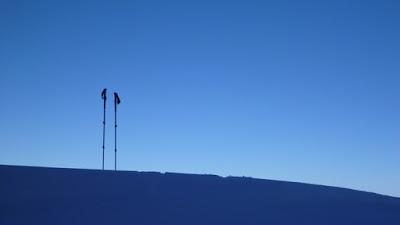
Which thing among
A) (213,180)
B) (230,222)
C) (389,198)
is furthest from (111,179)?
(389,198)

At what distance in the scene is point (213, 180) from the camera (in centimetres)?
1809

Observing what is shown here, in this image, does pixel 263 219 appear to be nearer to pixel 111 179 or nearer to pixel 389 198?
pixel 111 179

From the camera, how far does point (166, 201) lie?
49.1 ft

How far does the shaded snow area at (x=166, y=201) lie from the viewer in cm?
1320

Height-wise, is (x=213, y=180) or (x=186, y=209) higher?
Result: (x=213, y=180)

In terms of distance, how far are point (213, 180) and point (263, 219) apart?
4.31 metres

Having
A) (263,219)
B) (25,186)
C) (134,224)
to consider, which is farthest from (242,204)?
(25,186)

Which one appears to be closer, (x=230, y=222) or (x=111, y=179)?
(x=230, y=222)

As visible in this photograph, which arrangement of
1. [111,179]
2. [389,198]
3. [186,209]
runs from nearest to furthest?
[186,209] < [111,179] < [389,198]

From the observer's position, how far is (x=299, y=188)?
18984 mm

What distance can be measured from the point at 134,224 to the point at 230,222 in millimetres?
2587

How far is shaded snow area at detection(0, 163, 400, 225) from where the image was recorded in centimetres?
1320

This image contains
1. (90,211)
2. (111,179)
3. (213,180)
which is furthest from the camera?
(213,180)

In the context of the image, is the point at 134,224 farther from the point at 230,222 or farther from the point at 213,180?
the point at 213,180
